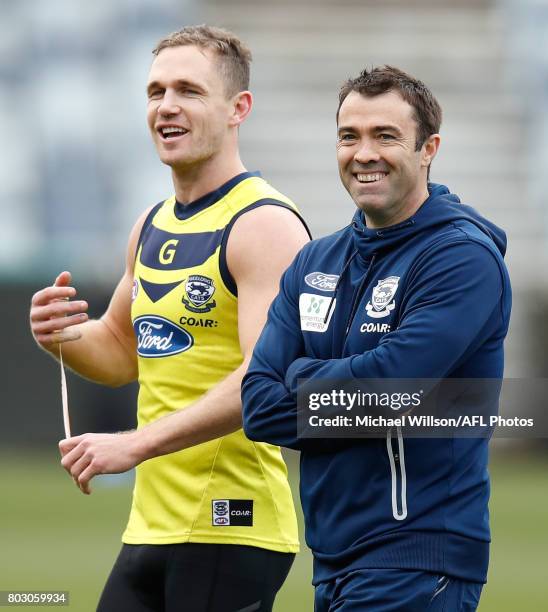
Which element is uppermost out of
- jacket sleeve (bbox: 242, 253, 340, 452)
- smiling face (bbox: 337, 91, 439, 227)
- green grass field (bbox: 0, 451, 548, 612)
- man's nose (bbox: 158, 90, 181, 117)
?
man's nose (bbox: 158, 90, 181, 117)

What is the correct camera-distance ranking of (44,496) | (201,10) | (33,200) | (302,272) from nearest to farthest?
(302,272) < (44,496) < (33,200) < (201,10)

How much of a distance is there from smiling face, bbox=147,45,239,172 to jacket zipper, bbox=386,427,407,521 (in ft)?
4.43

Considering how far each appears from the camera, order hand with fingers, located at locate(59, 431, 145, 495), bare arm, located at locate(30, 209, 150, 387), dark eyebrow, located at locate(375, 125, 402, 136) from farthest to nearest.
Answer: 1. bare arm, located at locate(30, 209, 150, 387)
2. hand with fingers, located at locate(59, 431, 145, 495)
3. dark eyebrow, located at locate(375, 125, 402, 136)

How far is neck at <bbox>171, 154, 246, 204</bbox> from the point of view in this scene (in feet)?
15.3

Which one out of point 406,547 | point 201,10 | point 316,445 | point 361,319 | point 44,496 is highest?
point 201,10

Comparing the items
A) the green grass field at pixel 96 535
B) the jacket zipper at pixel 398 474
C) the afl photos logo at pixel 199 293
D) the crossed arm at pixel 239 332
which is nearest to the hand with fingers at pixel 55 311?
the crossed arm at pixel 239 332

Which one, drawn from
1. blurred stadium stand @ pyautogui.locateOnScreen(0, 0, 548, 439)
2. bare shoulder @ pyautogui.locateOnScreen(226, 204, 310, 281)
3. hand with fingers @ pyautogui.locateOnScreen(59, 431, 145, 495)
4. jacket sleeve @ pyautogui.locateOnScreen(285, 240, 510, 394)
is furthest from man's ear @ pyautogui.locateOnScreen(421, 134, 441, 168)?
blurred stadium stand @ pyautogui.locateOnScreen(0, 0, 548, 439)

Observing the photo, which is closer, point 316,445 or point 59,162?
point 316,445

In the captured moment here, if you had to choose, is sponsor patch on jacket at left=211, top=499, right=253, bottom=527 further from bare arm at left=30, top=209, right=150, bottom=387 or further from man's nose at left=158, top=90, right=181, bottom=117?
man's nose at left=158, top=90, right=181, bottom=117

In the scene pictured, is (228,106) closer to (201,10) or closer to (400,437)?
(400,437)

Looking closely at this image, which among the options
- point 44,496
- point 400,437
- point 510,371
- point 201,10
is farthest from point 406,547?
point 201,10

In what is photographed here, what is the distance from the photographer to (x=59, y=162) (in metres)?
25.0

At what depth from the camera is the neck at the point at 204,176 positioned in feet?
15.3

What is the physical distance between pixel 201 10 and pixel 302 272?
2343 centimetres
